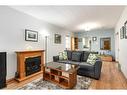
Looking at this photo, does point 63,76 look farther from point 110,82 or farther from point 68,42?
point 68,42

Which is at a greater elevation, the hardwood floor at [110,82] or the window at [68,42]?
the window at [68,42]

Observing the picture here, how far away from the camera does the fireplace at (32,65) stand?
3.88 metres

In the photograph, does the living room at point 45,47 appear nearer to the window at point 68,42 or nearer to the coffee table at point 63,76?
the coffee table at point 63,76

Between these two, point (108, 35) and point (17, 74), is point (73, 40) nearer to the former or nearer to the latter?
point (108, 35)

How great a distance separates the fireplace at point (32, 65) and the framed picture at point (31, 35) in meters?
0.80

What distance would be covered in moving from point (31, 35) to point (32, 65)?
49.1 inches

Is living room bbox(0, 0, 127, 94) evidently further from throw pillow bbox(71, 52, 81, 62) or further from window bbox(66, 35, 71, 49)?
window bbox(66, 35, 71, 49)

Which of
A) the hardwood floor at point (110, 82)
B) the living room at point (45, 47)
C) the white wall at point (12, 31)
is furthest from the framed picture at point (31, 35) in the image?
the hardwood floor at point (110, 82)

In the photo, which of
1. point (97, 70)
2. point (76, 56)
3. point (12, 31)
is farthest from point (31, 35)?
point (97, 70)

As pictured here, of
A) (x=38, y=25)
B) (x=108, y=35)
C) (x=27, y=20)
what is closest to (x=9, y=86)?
(x=27, y=20)

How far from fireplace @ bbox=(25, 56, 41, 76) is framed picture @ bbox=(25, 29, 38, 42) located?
2.62 feet

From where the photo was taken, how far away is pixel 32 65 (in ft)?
13.7

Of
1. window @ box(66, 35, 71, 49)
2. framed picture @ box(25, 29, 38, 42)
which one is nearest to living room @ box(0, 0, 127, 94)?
framed picture @ box(25, 29, 38, 42)

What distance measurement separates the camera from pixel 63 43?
7.38 metres
